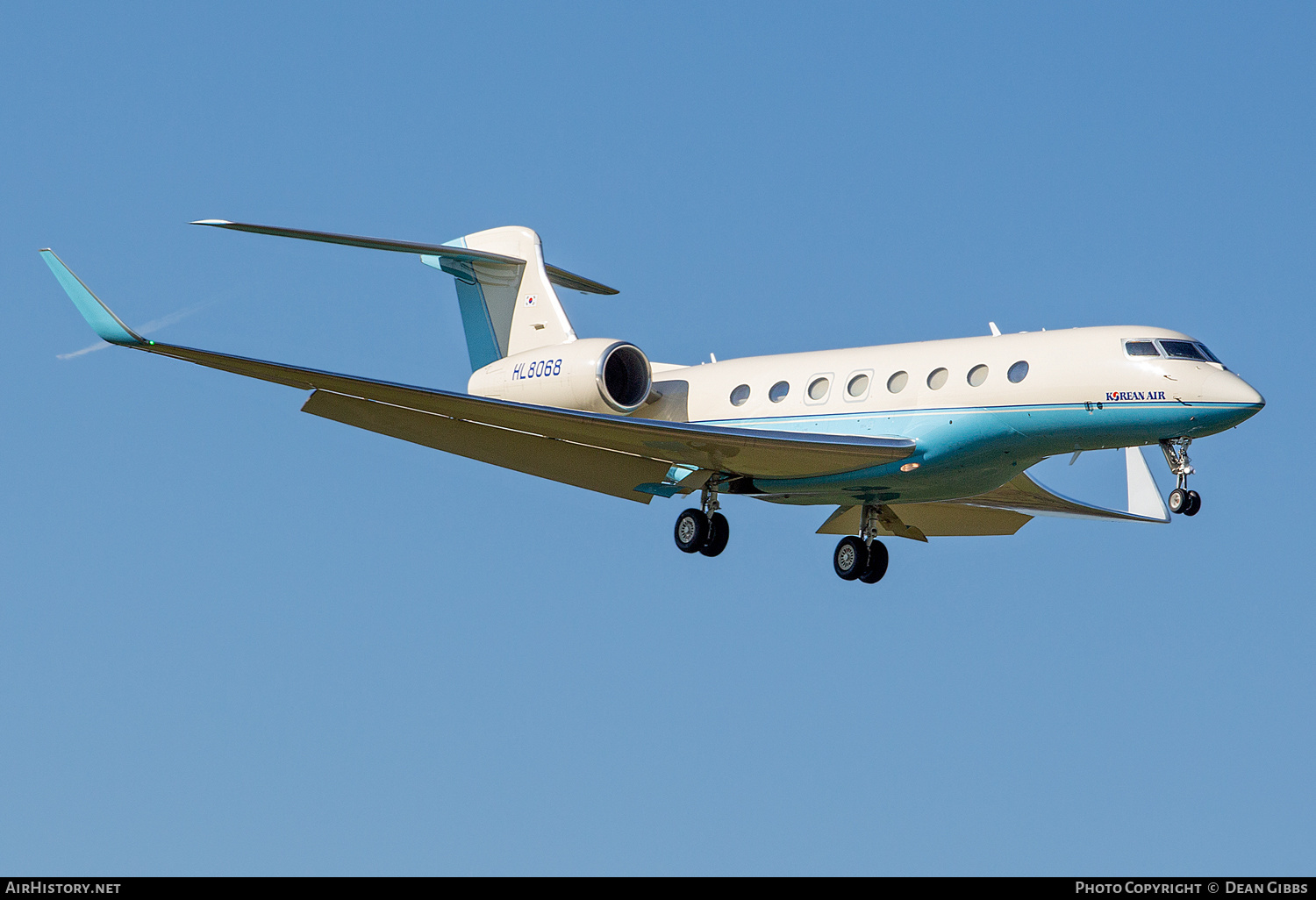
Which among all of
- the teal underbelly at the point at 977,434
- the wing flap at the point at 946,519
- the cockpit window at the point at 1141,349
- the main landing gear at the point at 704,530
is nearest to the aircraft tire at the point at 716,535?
the main landing gear at the point at 704,530

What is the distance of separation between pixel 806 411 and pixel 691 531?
242 cm

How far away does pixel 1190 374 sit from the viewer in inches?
798

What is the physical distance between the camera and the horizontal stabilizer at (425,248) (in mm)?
23938

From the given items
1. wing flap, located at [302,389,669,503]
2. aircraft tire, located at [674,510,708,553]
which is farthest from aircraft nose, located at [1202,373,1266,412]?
wing flap, located at [302,389,669,503]

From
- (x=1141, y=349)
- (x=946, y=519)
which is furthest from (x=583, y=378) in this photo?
(x=1141, y=349)

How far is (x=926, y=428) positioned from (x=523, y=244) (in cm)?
865

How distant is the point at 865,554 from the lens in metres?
24.5

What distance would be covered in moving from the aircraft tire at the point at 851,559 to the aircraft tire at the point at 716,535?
1.91 metres

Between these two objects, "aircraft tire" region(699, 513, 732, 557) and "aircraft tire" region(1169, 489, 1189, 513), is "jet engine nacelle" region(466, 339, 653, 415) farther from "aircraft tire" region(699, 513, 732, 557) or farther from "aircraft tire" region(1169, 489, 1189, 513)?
"aircraft tire" region(1169, 489, 1189, 513)

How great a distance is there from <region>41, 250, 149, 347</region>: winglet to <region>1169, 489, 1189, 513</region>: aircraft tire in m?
12.4
